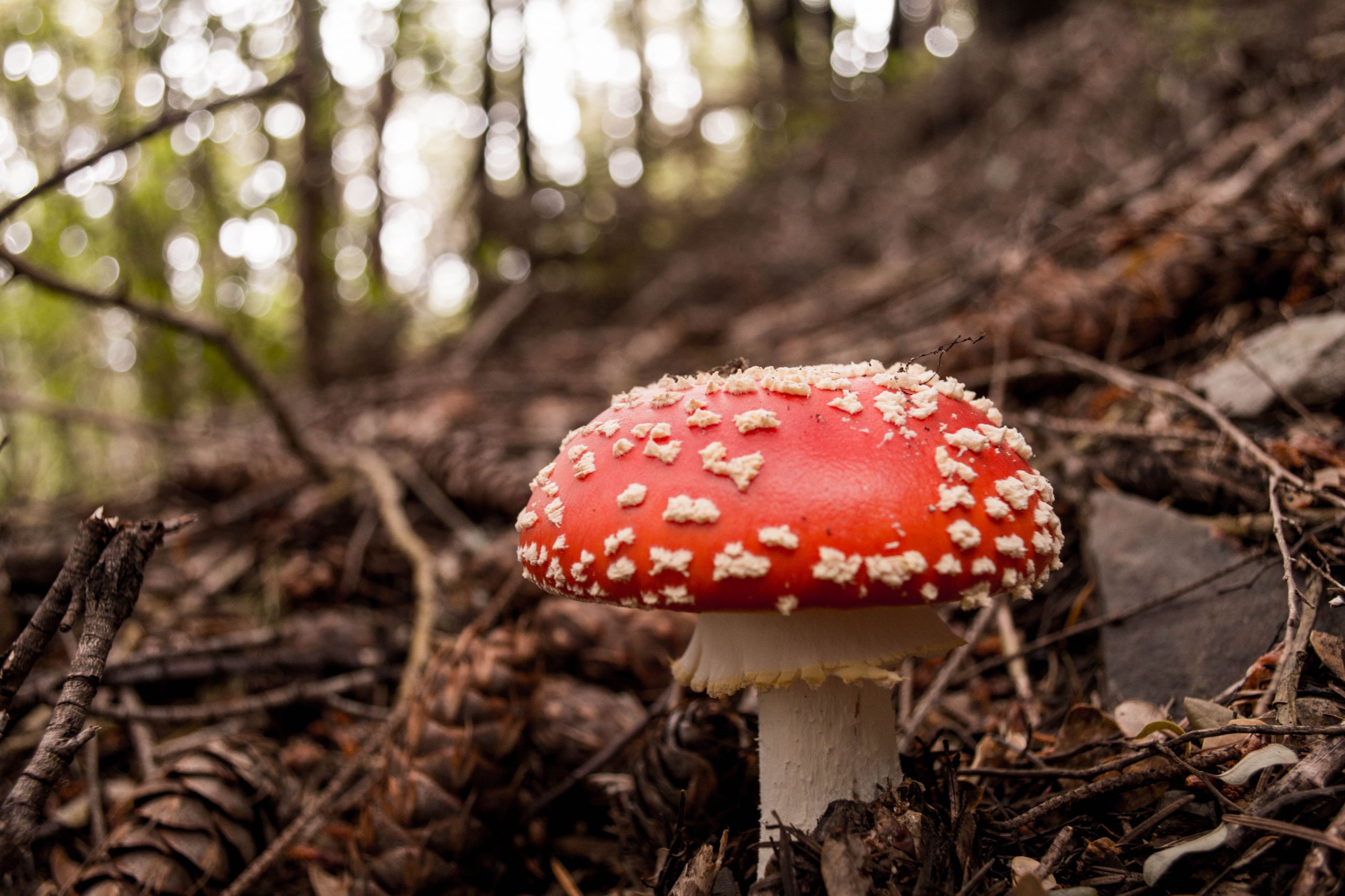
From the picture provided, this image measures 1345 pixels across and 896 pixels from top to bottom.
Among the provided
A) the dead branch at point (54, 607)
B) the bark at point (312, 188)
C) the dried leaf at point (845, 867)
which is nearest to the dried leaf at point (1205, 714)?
the dried leaf at point (845, 867)

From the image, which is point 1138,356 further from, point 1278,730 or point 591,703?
point 591,703

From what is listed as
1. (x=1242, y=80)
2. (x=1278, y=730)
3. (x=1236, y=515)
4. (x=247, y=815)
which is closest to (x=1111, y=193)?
(x=1242, y=80)

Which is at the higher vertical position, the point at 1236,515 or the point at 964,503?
the point at 1236,515

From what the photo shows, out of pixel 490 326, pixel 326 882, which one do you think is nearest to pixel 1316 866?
pixel 326 882

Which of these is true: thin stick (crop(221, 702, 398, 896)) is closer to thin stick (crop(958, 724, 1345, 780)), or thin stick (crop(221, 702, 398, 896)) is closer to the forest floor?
the forest floor

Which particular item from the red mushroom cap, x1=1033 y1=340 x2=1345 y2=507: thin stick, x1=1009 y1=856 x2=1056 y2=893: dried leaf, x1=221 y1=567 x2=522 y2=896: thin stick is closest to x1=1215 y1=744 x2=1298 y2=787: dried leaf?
x1=1009 y1=856 x2=1056 y2=893: dried leaf

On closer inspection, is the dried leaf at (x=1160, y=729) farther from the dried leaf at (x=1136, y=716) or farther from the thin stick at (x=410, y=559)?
the thin stick at (x=410, y=559)
